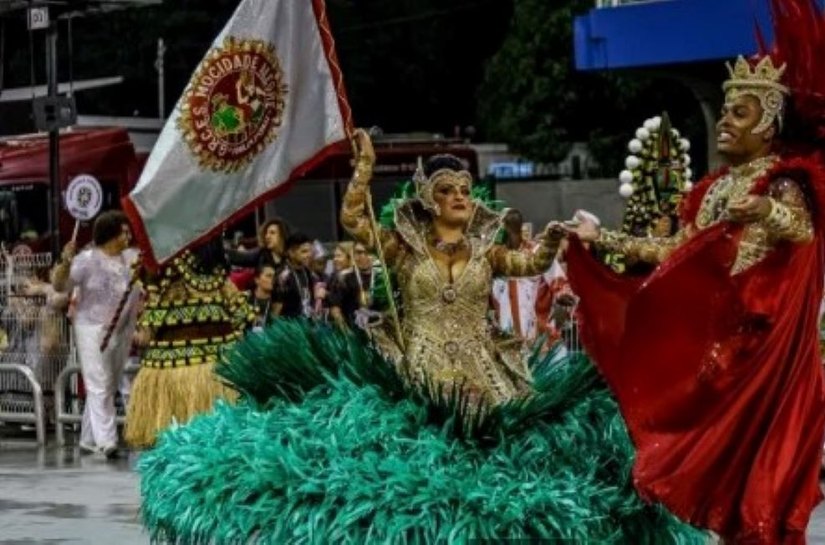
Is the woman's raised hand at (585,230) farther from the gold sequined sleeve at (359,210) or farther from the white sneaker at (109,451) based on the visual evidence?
the white sneaker at (109,451)

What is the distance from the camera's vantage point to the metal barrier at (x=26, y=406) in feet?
53.0

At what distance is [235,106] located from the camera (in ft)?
31.7

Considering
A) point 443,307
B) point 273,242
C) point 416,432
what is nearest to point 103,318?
point 273,242

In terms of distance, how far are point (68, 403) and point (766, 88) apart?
9447mm

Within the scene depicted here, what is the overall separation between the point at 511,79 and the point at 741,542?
24168 mm

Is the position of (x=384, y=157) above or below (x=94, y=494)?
above

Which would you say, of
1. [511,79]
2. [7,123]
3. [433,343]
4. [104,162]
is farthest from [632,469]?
[511,79]

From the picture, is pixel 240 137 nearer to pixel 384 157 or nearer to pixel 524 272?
pixel 524 272

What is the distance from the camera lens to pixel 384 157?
24.8 metres

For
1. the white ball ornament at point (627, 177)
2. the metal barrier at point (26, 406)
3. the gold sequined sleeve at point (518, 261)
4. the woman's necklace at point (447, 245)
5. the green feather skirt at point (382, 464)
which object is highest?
the white ball ornament at point (627, 177)

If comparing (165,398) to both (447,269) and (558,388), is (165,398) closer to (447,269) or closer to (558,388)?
(447,269)

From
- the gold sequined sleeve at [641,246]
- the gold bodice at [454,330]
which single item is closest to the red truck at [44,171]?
the gold bodice at [454,330]

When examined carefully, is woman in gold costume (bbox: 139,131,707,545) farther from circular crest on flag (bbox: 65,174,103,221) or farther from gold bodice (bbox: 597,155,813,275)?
circular crest on flag (bbox: 65,174,103,221)

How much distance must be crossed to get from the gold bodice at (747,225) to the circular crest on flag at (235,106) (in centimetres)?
213
